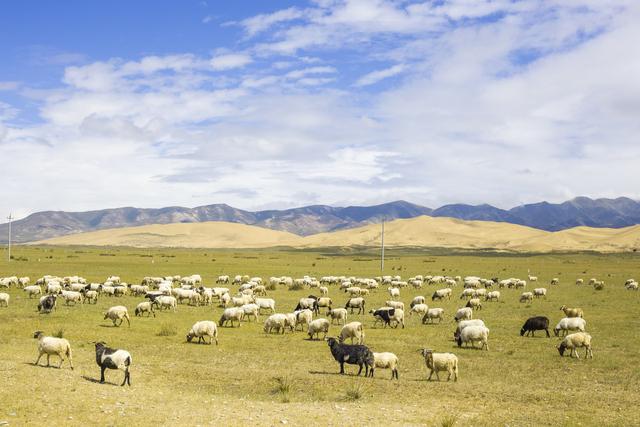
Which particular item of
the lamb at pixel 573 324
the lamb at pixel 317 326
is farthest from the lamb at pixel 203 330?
the lamb at pixel 573 324

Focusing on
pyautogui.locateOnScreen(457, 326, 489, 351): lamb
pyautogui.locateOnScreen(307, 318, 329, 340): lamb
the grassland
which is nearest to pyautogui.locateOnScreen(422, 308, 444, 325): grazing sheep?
the grassland

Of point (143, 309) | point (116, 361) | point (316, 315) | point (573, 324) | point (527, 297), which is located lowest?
point (316, 315)

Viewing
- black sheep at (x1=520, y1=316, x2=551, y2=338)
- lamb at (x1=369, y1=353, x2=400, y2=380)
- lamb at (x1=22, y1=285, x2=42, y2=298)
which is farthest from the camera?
lamb at (x1=22, y1=285, x2=42, y2=298)

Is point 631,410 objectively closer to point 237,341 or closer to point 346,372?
point 346,372

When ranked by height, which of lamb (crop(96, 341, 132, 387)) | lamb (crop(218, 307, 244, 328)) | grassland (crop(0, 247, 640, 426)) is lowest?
grassland (crop(0, 247, 640, 426))

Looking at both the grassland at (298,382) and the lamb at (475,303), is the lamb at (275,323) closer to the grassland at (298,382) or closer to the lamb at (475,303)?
the grassland at (298,382)

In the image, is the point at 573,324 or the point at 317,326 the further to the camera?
the point at 573,324

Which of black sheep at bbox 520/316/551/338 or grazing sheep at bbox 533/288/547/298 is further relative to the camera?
grazing sheep at bbox 533/288/547/298

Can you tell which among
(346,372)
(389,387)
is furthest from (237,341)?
(389,387)

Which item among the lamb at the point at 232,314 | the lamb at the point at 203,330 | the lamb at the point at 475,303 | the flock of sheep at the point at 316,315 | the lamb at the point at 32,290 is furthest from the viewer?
the lamb at the point at 32,290

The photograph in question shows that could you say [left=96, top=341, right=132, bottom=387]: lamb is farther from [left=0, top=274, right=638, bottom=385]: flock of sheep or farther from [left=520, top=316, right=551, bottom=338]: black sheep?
[left=520, top=316, right=551, bottom=338]: black sheep

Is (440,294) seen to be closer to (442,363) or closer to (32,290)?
(442,363)

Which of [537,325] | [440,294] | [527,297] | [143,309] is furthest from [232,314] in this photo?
[527,297]

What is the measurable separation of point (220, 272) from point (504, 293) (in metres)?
37.1
